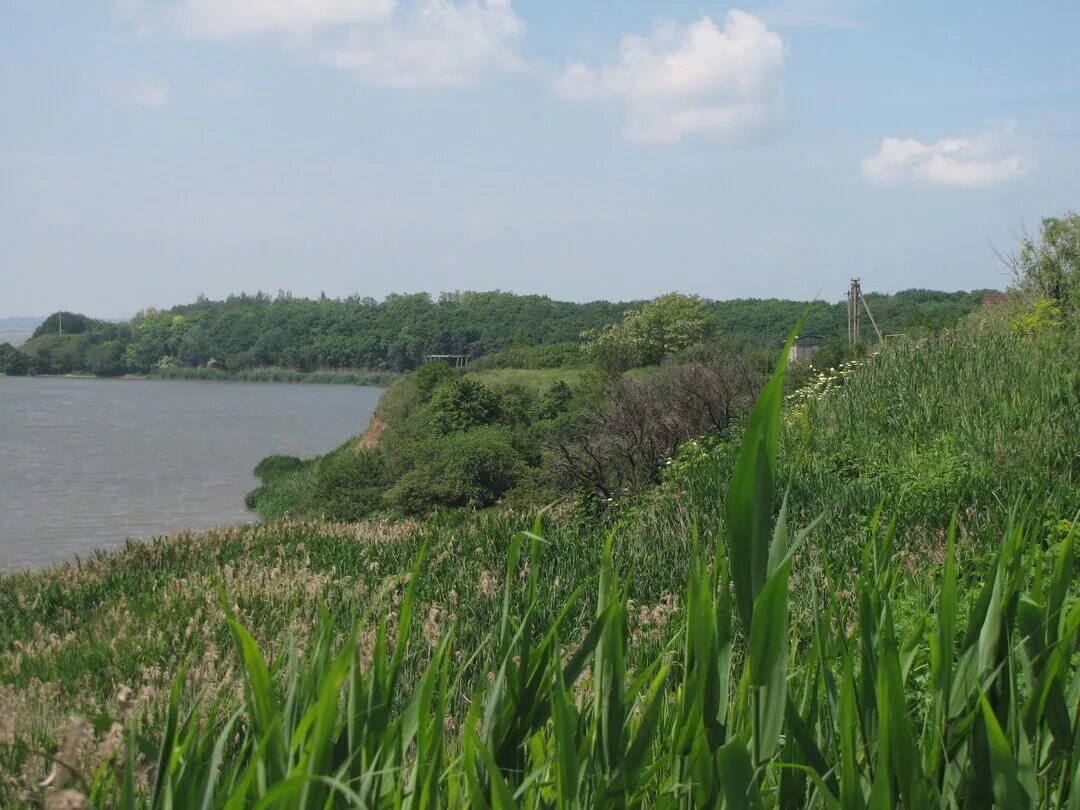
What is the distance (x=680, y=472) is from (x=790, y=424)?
1.41 meters

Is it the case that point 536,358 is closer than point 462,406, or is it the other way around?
point 462,406

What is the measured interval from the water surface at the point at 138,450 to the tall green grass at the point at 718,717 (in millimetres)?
15317

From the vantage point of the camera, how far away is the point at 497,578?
26.2 feet

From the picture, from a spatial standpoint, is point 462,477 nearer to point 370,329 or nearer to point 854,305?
point 854,305

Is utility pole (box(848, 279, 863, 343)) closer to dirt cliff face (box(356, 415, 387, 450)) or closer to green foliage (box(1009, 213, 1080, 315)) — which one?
green foliage (box(1009, 213, 1080, 315))

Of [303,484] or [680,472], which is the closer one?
[680,472]

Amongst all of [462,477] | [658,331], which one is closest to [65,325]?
[658,331]

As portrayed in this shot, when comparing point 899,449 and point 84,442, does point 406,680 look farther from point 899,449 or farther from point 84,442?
point 84,442

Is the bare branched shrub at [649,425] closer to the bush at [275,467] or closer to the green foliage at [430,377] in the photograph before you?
the green foliage at [430,377]

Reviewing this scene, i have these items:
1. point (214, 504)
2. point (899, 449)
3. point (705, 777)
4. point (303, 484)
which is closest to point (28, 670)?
point (705, 777)

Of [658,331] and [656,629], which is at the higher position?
[658,331]

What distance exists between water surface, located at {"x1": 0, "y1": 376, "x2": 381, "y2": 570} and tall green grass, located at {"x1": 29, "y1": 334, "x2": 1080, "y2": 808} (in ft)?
50.3

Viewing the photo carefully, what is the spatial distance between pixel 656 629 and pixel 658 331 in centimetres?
4481

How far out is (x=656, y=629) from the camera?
5.81m
